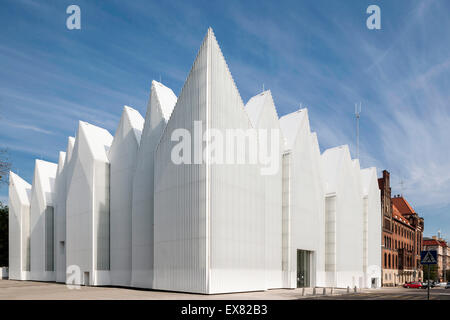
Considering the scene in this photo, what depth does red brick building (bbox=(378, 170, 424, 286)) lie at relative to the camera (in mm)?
65250

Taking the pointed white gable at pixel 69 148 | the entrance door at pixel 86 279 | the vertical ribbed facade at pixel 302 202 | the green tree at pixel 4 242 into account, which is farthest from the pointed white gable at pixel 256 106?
the green tree at pixel 4 242

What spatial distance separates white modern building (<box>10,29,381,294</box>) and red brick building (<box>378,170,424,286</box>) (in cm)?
1063

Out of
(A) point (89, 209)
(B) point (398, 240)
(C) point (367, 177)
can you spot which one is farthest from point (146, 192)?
(B) point (398, 240)

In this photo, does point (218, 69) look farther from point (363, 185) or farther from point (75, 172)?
point (363, 185)

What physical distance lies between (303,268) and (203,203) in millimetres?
17901

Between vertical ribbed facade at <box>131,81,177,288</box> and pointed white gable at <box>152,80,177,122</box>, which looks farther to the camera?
pointed white gable at <box>152,80,177,122</box>

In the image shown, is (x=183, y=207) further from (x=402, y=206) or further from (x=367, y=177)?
(x=402, y=206)

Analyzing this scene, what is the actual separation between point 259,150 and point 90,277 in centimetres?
1851

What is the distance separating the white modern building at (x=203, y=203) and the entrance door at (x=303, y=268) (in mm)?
180

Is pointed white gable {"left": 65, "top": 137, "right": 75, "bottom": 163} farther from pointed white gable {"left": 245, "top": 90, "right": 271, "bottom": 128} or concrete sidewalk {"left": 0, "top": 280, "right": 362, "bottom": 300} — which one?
pointed white gable {"left": 245, "top": 90, "right": 271, "bottom": 128}

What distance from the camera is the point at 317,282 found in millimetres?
40594

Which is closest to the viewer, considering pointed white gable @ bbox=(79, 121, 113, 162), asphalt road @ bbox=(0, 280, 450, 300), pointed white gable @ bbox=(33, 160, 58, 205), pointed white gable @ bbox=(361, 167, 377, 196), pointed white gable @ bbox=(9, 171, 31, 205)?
asphalt road @ bbox=(0, 280, 450, 300)

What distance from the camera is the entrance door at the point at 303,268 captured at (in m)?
38.3

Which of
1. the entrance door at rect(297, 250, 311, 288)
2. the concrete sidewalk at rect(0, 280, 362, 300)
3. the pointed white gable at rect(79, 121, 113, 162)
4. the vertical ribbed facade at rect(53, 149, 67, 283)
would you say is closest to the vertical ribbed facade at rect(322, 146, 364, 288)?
the entrance door at rect(297, 250, 311, 288)
